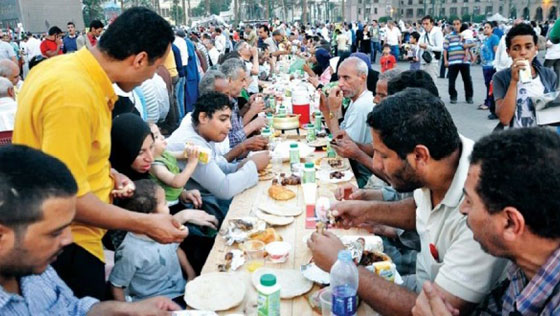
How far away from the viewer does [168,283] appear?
9.50 ft

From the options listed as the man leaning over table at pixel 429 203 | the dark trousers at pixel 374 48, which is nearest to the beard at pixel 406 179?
the man leaning over table at pixel 429 203

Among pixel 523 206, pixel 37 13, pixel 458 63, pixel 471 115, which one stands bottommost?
pixel 471 115

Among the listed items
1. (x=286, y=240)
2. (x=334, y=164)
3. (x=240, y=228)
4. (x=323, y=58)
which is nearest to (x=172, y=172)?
(x=240, y=228)

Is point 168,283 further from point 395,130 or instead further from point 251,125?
point 251,125

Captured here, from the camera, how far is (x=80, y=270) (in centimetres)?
224

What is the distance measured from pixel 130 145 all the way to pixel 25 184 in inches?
58.9

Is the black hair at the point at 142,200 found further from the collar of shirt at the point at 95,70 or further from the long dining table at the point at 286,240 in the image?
the collar of shirt at the point at 95,70

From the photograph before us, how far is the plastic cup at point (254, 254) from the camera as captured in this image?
97.6 inches

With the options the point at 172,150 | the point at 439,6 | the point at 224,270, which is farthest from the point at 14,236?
the point at 439,6

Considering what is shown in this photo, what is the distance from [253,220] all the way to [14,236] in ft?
5.29

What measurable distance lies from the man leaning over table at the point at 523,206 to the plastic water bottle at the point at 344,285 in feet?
1.83

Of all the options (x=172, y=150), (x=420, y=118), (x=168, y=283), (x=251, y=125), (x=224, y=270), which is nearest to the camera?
(x=420, y=118)

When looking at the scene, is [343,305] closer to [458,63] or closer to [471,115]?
[471,115]

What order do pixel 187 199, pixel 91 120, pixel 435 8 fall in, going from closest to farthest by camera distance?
pixel 91 120 < pixel 187 199 < pixel 435 8
